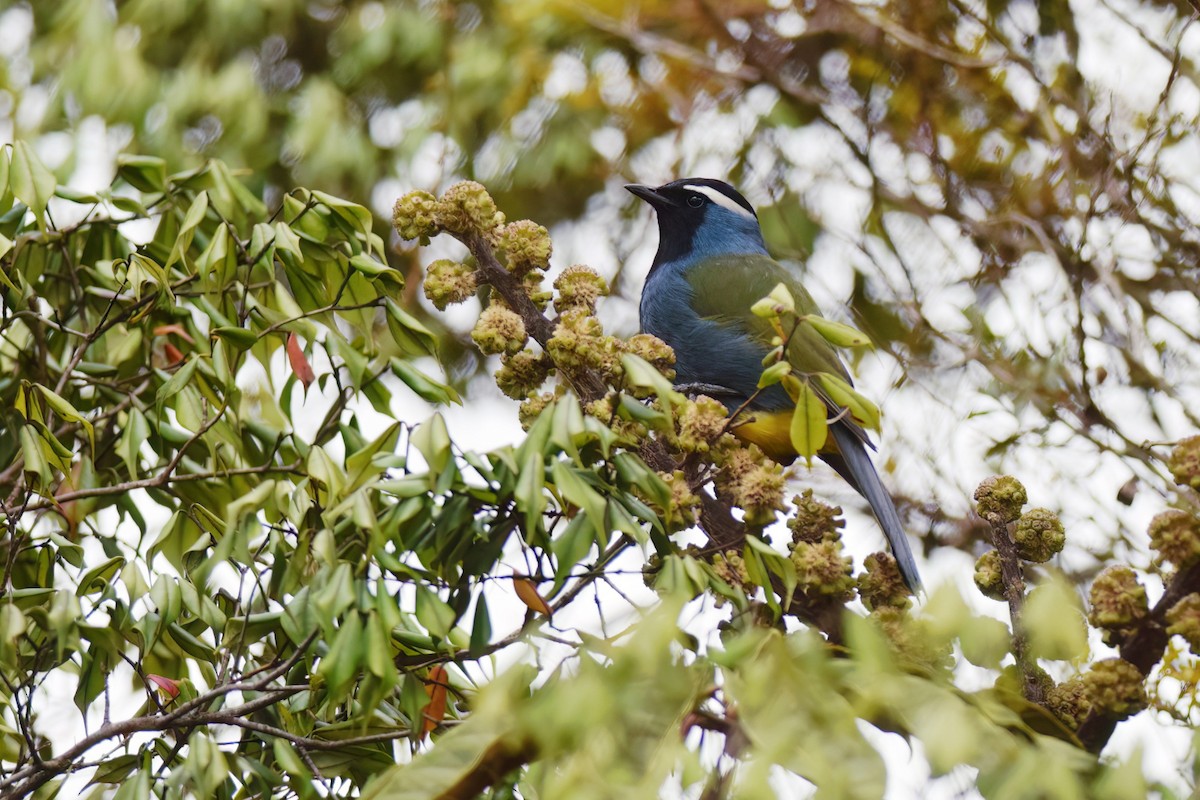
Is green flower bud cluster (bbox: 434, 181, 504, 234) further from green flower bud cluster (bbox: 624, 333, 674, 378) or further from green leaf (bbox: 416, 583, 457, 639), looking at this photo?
green leaf (bbox: 416, 583, 457, 639)

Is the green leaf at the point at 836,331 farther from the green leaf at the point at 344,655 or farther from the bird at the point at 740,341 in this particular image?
the bird at the point at 740,341

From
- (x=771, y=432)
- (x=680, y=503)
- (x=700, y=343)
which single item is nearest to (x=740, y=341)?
(x=700, y=343)

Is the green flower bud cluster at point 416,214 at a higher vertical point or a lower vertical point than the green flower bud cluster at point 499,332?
higher

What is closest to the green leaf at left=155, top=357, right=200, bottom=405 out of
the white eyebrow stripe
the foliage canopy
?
the foliage canopy

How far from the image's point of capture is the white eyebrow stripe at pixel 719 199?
3.68 meters

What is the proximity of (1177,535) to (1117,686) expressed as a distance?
0.16 metres

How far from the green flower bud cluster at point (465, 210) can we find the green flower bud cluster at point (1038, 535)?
82 cm

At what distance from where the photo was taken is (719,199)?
373 cm

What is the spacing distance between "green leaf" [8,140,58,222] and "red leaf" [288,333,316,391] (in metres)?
0.42

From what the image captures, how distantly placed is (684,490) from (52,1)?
450 centimetres

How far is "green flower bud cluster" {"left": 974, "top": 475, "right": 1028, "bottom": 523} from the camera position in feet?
4.91

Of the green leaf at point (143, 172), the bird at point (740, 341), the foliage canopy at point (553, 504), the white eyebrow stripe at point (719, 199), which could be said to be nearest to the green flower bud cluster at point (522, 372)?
the foliage canopy at point (553, 504)

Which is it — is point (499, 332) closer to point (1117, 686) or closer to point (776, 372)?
point (776, 372)

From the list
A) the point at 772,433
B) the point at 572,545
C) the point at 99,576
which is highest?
the point at 772,433
